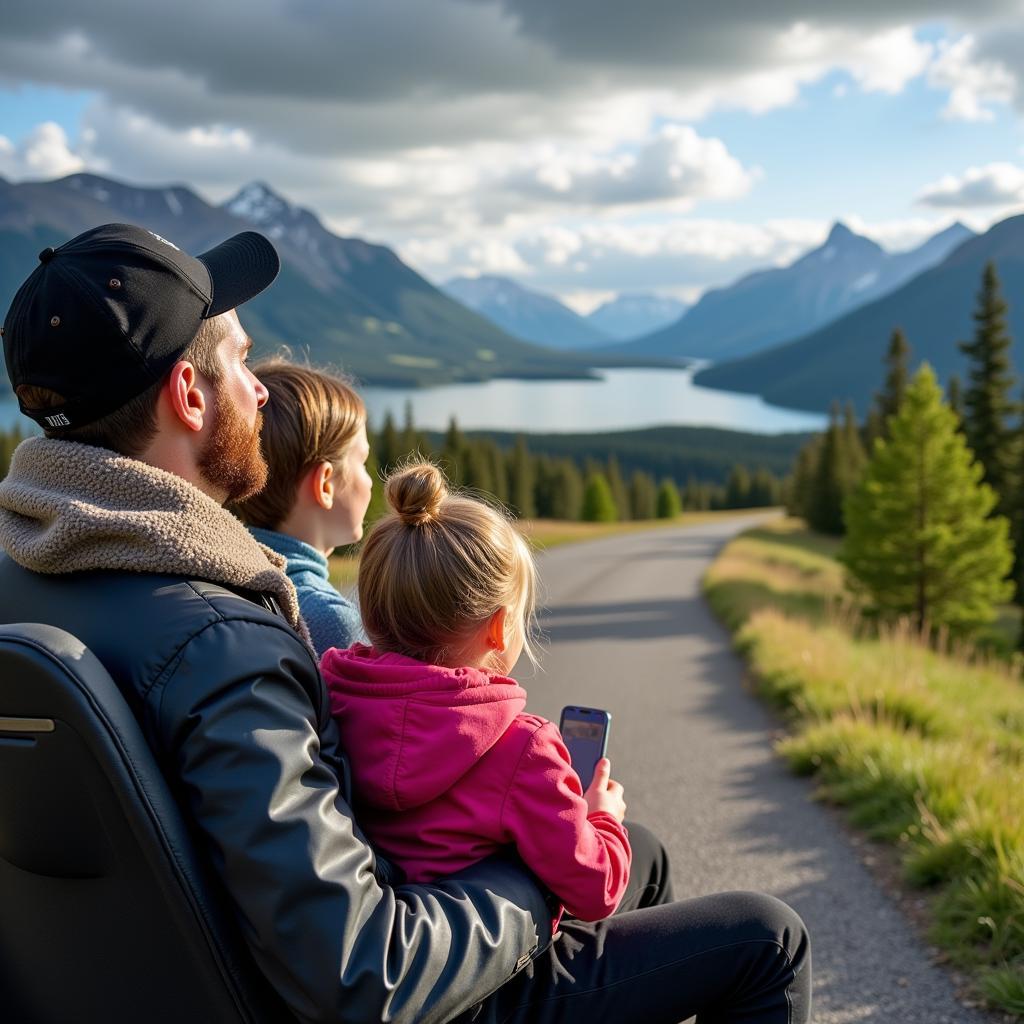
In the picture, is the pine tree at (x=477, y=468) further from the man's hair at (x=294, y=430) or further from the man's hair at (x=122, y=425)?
the man's hair at (x=122, y=425)

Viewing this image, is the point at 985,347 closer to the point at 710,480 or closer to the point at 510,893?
the point at 510,893

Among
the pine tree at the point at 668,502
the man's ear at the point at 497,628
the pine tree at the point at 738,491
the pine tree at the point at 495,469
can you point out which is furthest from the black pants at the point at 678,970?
the pine tree at the point at 738,491

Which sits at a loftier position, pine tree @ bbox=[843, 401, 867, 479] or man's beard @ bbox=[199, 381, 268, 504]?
man's beard @ bbox=[199, 381, 268, 504]

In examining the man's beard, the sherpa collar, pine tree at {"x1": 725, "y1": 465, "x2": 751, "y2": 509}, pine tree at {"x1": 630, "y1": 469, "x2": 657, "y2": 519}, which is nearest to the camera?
the sherpa collar

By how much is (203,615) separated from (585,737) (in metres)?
1.24

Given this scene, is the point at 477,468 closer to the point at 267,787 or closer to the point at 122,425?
the point at 122,425

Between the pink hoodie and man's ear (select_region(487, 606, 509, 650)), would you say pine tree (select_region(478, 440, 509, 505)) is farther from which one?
the pink hoodie

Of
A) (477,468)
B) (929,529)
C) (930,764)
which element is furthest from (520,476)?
(930,764)

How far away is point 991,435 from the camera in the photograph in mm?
39406

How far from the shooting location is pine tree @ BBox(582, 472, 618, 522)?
8644 centimetres

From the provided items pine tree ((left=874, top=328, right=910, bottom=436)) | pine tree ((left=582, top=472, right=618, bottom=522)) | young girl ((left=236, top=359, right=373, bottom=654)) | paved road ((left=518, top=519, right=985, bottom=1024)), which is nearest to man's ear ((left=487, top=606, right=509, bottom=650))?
young girl ((left=236, top=359, right=373, bottom=654))

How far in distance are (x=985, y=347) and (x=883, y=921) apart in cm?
4002

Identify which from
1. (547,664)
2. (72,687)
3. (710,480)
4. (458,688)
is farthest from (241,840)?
(710,480)

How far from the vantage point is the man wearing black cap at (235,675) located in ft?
5.33
